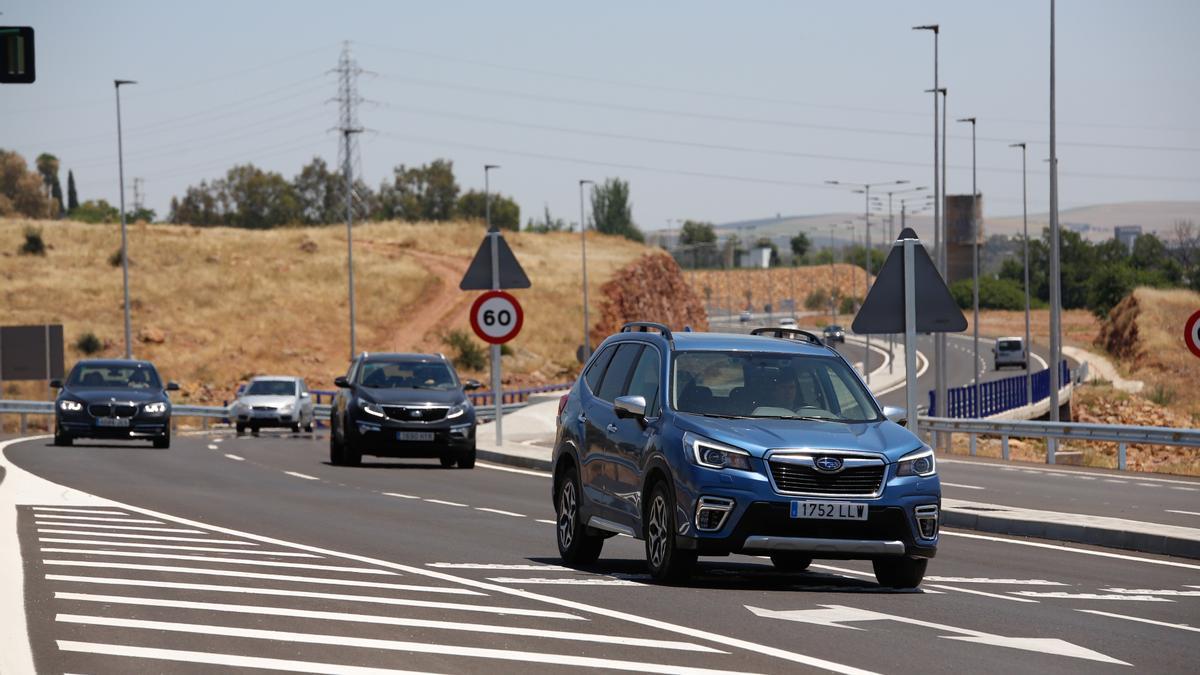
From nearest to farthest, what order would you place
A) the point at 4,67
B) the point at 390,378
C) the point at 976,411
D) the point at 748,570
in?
the point at 748,570 → the point at 4,67 → the point at 390,378 → the point at 976,411

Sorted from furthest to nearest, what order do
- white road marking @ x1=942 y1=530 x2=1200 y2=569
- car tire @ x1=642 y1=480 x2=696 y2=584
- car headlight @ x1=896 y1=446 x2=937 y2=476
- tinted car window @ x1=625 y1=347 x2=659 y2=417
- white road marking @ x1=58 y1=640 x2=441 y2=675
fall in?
white road marking @ x1=942 y1=530 x2=1200 y2=569 → tinted car window @ x1=625 y1=347 x2=659 y2=417 → car tire @ x1=642 y1=480 x2=696 y2=584 → car headlight @ x1=896 y1=446 x2=937 y2=476 → white road marking @ x1=58 y1=640 x2=441 y2=675

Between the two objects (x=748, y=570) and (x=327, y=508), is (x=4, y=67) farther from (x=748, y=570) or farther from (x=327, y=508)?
(x=748, y=570)

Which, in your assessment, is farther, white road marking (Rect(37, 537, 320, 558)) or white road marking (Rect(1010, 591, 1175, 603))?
white road marking (Rect(37, 537, 320, 558))

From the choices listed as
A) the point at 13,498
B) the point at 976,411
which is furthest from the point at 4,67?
the point at 976,411

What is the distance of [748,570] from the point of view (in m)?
14.4

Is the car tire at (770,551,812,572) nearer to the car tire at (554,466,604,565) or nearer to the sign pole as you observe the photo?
the car tire at (554,466,604,565)

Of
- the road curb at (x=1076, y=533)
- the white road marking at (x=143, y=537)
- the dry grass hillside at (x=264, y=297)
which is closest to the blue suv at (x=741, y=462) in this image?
the white road marking at (x=143, y=537)

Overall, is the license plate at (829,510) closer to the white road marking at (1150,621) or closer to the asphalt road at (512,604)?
the asphalt road at (512,604)

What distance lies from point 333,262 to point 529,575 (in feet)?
360

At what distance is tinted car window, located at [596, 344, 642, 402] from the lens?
1433 cm

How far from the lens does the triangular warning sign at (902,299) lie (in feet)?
63.6

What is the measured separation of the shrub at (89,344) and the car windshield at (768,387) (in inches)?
3424

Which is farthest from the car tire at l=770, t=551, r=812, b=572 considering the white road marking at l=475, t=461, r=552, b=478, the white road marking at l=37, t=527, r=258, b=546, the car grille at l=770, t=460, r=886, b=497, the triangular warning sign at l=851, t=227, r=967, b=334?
the white road marking at l=475, t=461, r=552, b=478

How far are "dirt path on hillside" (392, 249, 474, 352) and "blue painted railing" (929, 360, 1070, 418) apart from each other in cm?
4124
